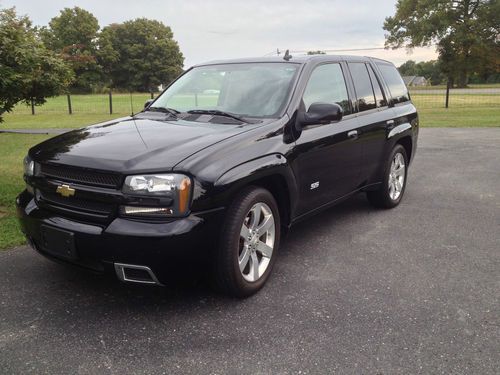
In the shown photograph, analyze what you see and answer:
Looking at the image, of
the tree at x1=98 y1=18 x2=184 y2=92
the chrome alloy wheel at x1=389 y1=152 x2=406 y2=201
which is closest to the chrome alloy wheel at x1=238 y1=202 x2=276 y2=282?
the chrome alloy wheel at x1=389 y1=152 x2=406 y2=201

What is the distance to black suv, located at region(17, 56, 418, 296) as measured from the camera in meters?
2.91

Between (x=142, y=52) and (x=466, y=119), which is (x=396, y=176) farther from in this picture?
(x=142, y=52)

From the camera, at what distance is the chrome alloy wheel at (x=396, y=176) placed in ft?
18.7

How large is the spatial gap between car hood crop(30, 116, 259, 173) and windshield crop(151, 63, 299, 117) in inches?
16.0

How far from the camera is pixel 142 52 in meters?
72.1

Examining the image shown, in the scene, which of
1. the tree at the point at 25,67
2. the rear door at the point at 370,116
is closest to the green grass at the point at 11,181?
the tree at the point at 25,67

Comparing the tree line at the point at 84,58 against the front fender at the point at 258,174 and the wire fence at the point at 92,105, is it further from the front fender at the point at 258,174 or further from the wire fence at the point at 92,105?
the front fender at the point at 258,174

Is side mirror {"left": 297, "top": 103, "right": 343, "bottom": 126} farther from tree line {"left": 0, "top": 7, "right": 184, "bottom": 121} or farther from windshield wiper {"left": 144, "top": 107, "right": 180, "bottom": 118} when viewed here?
tree line {"left": 0, "top": 7, "right": 184, "bottom": 121}

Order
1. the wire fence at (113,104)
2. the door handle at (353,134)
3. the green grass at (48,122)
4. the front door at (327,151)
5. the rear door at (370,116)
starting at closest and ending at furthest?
the front door at (327,151), the door handle at (353,134), the rear door at (370,116), the green grass at (48,122), the wire fence at (113,104)

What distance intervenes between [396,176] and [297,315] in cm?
323

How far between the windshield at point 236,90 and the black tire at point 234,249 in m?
0.87

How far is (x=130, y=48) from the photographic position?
6888cm

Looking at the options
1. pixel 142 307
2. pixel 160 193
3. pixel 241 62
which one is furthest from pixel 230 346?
pixel 241 62

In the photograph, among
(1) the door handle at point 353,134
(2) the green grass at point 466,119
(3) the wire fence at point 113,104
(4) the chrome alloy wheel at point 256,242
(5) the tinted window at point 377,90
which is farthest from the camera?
(3) the wire fence at point 113,104
